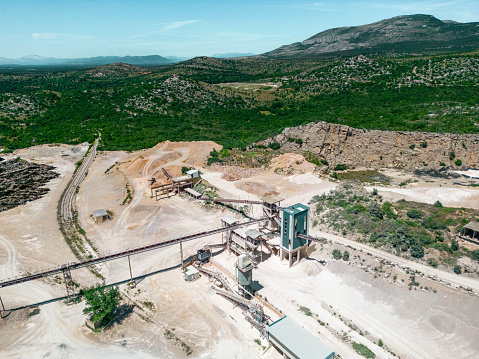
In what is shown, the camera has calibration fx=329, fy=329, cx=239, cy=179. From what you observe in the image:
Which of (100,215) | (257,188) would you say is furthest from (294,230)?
(100,215)

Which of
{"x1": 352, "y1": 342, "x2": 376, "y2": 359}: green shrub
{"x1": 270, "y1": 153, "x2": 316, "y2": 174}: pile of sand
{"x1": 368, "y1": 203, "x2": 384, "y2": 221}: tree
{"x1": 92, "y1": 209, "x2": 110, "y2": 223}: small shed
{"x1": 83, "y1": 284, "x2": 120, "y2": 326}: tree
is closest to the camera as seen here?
{"x1": 352, "y1": 342, "x2": 376, "y2": 359}: green shrub

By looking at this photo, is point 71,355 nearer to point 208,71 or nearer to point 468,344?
point 468,344

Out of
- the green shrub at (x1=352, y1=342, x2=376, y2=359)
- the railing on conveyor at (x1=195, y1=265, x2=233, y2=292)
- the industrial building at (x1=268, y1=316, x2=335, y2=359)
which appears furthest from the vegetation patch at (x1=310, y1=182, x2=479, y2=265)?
the industrial building at (x1=268, y1=316, x2=335, y2=359)

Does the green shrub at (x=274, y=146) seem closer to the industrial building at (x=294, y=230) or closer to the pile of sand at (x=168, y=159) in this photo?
the pile of sand at (x=168, y=159)

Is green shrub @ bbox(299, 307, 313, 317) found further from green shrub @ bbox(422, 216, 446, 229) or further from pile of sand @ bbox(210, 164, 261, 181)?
pile of sand @ bbox(210, 164, 261, 181)

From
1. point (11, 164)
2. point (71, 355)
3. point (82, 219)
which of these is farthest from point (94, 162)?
point (71, 355)

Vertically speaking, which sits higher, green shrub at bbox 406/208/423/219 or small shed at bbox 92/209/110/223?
green shrub at bbox 406/208/423/219

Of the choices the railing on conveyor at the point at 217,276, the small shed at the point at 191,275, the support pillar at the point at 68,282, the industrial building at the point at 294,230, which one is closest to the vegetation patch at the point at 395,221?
the industrial building at the point at 294,230
